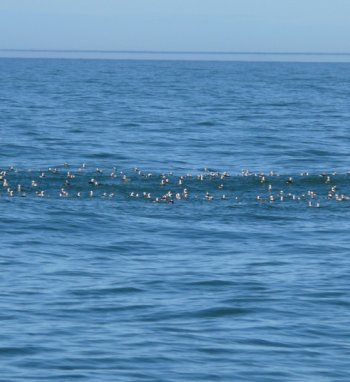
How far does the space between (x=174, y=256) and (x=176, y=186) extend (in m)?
12.4

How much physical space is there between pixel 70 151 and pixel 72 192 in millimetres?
14930

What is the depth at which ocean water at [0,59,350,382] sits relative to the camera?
23562 millimetres

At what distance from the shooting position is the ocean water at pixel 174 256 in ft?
77.3

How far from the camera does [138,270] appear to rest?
3141 centimetres

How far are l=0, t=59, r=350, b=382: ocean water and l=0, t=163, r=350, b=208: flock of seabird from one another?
0.11 m

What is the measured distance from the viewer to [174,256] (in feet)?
110

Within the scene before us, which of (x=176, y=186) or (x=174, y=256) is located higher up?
(x=176, y=186)

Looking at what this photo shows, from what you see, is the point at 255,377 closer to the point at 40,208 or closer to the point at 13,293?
the point at 13,293

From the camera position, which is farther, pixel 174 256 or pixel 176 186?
pixel 176 186

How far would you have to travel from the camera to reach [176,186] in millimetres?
45812

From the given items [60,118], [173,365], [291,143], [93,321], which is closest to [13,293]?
[93,321]

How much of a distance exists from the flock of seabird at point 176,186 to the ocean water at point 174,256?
0.11m

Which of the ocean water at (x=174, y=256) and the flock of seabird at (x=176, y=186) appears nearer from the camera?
the ocean water at (x=174, y=256)

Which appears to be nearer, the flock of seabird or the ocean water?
the ocean water
